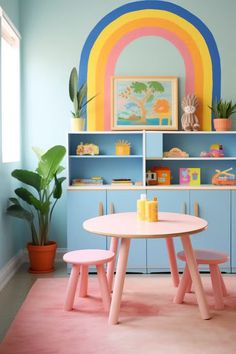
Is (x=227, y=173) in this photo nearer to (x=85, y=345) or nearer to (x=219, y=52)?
(x=219, y=52)

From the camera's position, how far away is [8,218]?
488cm

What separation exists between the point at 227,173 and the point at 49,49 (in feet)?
7.33

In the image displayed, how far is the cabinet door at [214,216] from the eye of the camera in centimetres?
495

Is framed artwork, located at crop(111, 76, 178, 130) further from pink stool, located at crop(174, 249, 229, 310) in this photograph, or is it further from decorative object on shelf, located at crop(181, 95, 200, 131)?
pink stool, located at crop(174, 249, 229, 310)

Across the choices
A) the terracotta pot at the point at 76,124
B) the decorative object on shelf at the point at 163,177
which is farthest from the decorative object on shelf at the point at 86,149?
the decorative object on shelf at the point at 163,177

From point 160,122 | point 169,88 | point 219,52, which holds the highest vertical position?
point 219,52

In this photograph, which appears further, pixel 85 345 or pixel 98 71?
pixel 98 71

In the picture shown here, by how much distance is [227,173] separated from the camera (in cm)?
522

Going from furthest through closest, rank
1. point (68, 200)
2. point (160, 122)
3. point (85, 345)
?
point (160, 122) → point (68, 200) → point (85, 345)

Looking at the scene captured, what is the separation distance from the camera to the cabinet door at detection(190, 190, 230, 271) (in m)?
4.95

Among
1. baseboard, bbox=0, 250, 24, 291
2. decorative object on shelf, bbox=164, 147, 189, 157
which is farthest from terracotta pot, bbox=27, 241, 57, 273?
decorative object on shelf, bbox=164, 147, 189, 157

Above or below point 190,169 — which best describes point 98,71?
above

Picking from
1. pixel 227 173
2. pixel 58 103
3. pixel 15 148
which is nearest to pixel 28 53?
pixel 58 103

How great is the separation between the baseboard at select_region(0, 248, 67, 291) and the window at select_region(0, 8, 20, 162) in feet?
3.20
